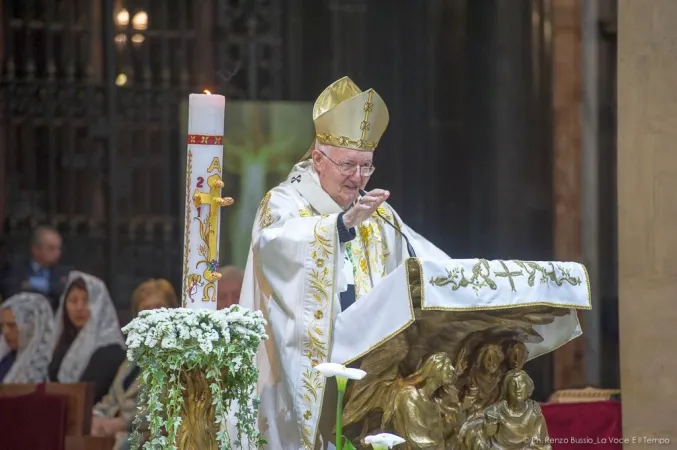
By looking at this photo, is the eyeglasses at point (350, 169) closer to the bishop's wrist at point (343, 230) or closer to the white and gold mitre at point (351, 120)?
the white and gold mitre at point (351, 120)

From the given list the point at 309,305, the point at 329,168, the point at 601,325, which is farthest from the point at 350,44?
the point at 309,305

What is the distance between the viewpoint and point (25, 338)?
802 cm

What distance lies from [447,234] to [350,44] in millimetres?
1239

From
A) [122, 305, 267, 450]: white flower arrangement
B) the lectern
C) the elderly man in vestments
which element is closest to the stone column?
the elderly man in vestments

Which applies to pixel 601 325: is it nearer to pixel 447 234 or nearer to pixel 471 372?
pixel 447 234

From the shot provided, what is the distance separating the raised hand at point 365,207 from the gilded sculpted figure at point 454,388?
1.22 ft

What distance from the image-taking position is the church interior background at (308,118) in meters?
8.30

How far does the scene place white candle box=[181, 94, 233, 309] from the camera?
4.16m

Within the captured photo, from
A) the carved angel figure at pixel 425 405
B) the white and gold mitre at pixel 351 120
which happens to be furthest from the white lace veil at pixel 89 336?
the carved angel figure at pixel 425 405

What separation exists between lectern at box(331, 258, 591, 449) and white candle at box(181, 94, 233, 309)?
0.57 metres

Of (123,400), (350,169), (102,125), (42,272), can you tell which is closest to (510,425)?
(350,169)

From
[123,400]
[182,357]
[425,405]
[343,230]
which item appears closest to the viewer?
[182,357]

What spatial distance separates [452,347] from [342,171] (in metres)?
0.95

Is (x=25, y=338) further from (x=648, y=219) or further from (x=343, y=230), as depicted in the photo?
(x=343, y=230)
